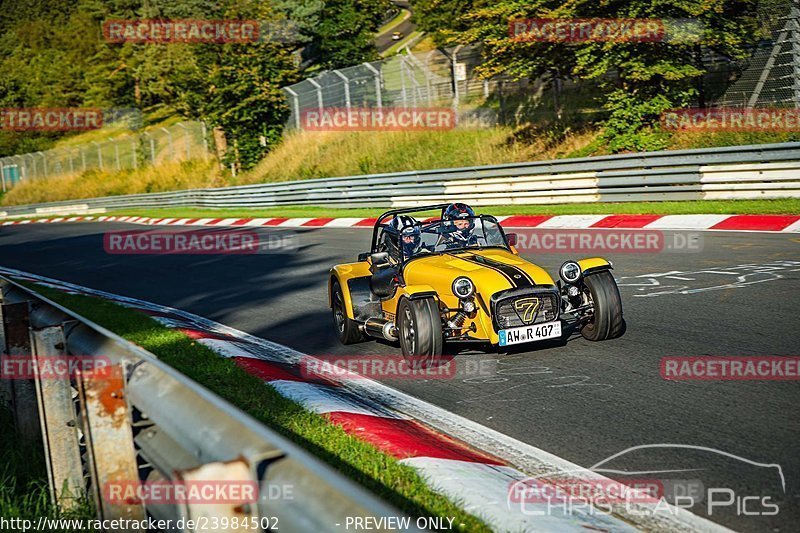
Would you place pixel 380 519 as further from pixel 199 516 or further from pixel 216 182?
pixel 216 182

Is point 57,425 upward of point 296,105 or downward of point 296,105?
downward

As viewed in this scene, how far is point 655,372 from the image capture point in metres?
6.50

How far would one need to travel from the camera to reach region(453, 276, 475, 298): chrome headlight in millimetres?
7316

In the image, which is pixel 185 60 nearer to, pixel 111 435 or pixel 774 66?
pixel 774 66

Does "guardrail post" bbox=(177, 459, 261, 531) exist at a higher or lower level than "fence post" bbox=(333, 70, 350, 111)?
lower

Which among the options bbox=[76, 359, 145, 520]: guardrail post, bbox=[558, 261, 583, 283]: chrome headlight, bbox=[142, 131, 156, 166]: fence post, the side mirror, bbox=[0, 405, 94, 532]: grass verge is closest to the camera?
bbox=[76, 359, 145, 520]: guardrail post

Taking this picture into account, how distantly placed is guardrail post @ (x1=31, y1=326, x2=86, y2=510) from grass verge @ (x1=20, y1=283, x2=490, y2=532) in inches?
55.8

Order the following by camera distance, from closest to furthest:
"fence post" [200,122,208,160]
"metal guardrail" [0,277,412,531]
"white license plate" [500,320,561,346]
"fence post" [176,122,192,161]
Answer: "metal guardrail" [0,277,412,531] < "white license plate" [500,320,561,346] < "fence post" [200,122,208,160] < "fence post" [176,122,192,161]

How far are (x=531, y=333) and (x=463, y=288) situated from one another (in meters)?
0.70

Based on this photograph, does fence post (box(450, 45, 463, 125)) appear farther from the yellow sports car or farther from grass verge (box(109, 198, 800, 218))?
the yellow sports car

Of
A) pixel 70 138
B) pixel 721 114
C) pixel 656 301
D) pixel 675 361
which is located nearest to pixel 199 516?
pixel 675 361

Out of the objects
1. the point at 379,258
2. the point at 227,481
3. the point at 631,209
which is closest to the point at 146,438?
the point at 227,481

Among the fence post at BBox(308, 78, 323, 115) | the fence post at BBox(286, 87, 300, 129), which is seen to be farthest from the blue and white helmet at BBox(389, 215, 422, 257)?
the fence post at BBox(286, 87, 300, 129)

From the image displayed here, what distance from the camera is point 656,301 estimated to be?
910cm
